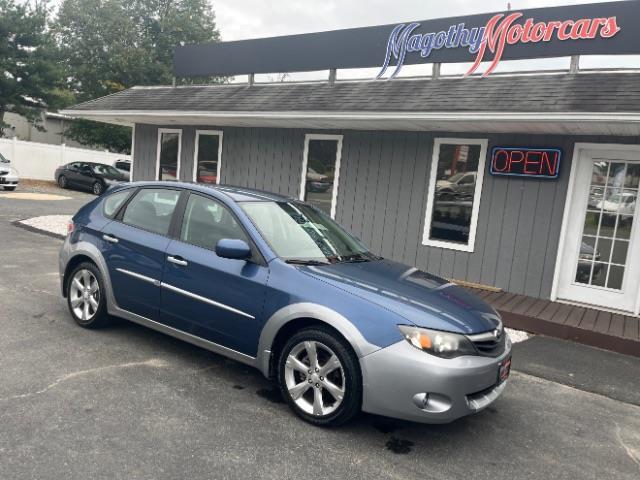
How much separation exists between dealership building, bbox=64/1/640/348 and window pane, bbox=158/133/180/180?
Result: 1097mm

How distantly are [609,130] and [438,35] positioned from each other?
333cm

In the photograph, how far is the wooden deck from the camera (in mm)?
5977

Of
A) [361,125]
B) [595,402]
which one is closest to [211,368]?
[595,402]

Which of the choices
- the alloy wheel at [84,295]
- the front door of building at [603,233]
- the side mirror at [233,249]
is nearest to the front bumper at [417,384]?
the side mirror at [233,249]

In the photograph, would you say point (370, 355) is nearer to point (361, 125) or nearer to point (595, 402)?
point (595, 402)

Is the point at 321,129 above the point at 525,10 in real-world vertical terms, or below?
below

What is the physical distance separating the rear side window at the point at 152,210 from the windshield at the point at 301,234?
28.9 inches

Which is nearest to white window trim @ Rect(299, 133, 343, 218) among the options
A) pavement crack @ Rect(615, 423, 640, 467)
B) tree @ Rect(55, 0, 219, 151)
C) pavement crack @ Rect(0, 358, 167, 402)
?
pavement crack @ Rect(0, 358, 167, 402)

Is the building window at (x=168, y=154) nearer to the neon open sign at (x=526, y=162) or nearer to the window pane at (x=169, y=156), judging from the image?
the window pane at (x=169, y=156)

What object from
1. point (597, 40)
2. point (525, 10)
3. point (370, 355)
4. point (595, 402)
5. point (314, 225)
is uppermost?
point (525, 10)

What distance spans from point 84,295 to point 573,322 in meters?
5.45

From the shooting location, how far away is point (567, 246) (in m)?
7.66

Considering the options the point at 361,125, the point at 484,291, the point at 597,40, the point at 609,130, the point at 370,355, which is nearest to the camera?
the point at 370,355

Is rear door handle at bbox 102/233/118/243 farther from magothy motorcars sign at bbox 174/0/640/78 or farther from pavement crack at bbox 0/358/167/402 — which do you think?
magothy motorcars sign at bbox 174/0/640/78
